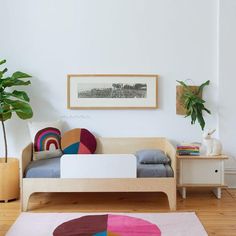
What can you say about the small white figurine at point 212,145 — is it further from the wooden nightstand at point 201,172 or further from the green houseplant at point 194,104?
the green houseplant at point 194,104

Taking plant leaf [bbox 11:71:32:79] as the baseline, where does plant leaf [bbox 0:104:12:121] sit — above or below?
below

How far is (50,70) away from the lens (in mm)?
4035

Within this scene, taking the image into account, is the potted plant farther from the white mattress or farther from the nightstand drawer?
the nightstand drawer

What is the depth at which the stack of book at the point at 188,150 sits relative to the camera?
371 cm

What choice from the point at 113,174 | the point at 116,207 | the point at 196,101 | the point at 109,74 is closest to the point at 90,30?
the point at 109,74

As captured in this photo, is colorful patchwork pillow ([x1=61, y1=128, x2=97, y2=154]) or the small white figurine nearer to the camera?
the small white figurine

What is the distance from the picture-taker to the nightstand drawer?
3.66 meters

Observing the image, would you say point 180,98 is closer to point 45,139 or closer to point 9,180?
point 45,139

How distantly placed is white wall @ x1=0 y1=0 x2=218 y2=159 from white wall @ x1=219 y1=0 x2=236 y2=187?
9 centimetres

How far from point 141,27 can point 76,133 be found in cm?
141

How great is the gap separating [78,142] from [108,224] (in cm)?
119

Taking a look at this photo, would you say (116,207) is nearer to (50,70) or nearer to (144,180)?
(144,180)

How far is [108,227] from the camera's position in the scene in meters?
2.90

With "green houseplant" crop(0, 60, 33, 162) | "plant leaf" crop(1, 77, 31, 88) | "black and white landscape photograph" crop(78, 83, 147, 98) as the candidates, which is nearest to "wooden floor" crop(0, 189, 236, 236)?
"green houseplant" crop(0, 60, 33, 162)
